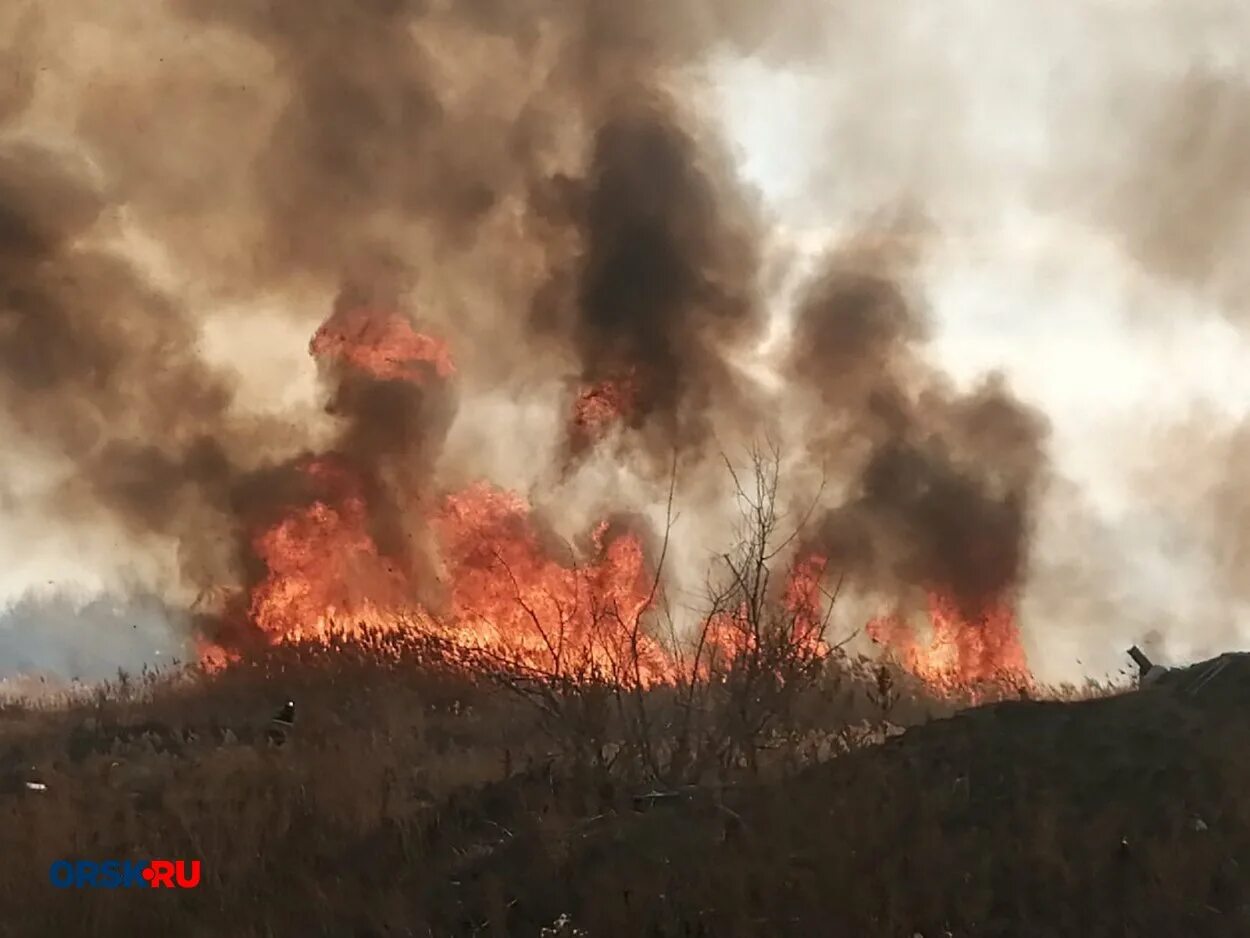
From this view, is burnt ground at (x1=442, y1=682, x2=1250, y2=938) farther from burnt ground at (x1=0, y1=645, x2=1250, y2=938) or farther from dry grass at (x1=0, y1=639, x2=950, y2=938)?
dry grass at (x1=0, y1=639, x2=950, y2=938)

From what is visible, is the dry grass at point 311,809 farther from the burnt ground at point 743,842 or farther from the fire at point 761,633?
the fire at point 761,633

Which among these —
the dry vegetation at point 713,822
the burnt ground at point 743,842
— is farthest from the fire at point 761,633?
the burnt ground at point 743,842

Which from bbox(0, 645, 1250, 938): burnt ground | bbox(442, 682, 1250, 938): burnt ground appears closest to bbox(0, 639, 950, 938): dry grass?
bbox(0, 645, 1250, 938): burnt ground

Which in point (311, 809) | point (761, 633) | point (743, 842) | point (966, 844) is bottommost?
point (966, 844)

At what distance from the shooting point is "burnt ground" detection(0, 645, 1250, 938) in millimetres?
6184

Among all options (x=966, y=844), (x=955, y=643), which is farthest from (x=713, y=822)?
(x=955, y=643)

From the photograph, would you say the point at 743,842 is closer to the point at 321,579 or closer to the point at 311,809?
the point at 311,809

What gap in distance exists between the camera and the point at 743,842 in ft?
23.5

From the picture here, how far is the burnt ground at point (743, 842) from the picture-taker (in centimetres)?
618

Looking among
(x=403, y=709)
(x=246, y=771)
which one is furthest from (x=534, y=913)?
(x=403, y=709)

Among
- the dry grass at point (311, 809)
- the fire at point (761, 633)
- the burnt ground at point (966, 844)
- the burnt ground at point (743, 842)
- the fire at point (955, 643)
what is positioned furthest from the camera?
the fire at point (955, 643)

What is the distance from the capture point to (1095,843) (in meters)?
6.54

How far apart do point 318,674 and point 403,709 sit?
2.59m

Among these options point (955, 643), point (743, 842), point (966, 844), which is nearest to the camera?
point (966, 844)
